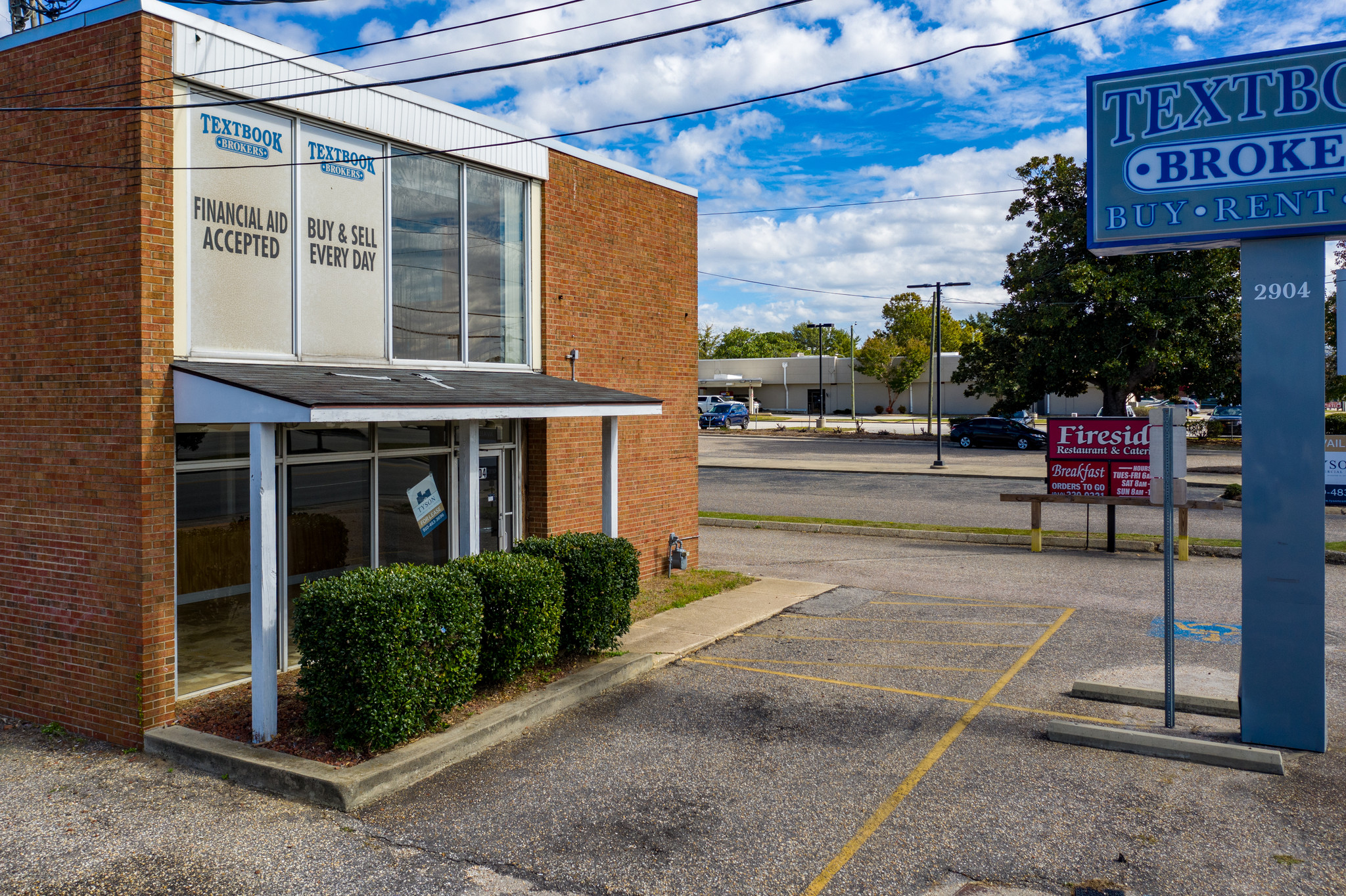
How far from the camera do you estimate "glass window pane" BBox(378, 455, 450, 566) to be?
9.90 meters

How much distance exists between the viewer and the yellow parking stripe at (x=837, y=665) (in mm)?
9430

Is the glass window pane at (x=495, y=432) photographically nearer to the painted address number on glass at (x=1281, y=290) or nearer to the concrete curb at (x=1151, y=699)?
the concrete curb at (x=1151, y=699)

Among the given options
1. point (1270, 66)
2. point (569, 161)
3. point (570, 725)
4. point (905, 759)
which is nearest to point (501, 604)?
point (570, 725)

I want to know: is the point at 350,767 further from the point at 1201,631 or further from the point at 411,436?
the point at 1201,631

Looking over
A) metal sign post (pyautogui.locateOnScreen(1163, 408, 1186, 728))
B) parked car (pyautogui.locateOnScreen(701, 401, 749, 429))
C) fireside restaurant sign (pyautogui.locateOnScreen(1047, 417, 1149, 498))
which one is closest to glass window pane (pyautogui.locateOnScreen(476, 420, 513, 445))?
metal sign post (pyautogui.locateOnScreen(1163, 408, 1186, 728))

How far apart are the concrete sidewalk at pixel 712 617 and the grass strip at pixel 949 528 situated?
552cm

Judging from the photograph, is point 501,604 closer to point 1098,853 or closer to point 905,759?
point 905,759

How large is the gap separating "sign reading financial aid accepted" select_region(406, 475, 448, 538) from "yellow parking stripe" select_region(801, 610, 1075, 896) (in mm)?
5801

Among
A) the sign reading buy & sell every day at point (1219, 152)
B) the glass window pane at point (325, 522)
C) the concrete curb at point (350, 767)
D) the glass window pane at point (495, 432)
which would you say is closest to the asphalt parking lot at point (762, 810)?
the concrete curb at point (350, 767)

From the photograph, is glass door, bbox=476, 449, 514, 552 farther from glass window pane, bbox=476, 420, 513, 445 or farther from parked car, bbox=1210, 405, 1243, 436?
parked car, bbox=1210, 405, 1243, 436

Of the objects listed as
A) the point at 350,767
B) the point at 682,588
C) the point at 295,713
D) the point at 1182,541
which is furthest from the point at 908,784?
the point at 1182,541

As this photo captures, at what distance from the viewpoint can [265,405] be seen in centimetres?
711

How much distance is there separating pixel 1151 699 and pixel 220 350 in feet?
28.4

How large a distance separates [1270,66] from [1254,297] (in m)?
1.79
